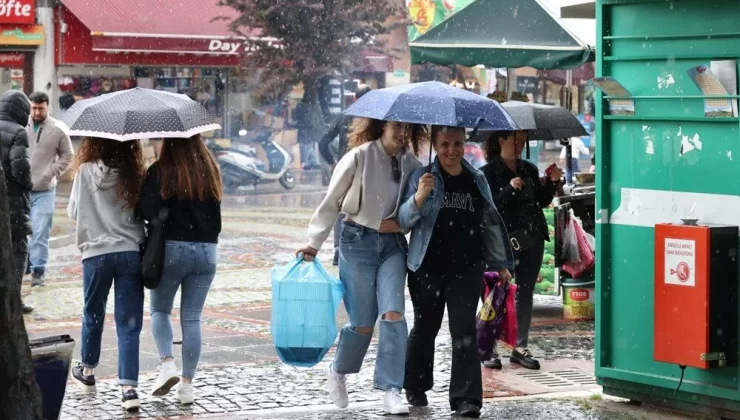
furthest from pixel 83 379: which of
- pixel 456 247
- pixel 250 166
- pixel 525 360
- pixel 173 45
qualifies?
pixel 173 45

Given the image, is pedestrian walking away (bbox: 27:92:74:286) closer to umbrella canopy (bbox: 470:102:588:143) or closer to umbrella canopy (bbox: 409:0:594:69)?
umbrella canopy (bbox: 409:0:594:69)

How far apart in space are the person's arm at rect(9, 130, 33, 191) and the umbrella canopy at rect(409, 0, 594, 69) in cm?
347

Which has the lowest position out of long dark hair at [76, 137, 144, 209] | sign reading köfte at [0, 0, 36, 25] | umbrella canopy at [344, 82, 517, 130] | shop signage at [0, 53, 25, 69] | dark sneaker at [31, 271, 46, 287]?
dark sneaker at [31, 271, 46, 287]

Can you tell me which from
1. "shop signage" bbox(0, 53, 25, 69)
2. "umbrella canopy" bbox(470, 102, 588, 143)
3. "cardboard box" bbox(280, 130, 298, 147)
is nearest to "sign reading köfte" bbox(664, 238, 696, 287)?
"umbrella canopy" bbox(470, 102, 588, 143)

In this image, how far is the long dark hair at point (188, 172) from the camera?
7.55 metres

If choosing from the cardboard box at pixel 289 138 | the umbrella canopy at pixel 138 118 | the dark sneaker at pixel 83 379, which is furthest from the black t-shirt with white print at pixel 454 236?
the cardboard box at pixel 289 138

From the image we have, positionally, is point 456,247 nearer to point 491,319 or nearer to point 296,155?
point 491,319

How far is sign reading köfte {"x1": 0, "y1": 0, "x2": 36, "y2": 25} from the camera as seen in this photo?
28406 millimetres

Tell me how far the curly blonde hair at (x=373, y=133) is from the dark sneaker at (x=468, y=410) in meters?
1.55

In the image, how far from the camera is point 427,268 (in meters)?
7.52

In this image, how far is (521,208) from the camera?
30.1 ft

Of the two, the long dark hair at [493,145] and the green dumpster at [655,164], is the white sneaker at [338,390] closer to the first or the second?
the green dumpster at [655,164]

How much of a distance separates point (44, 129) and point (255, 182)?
14.8 meters

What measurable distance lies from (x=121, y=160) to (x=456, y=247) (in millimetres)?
2071
